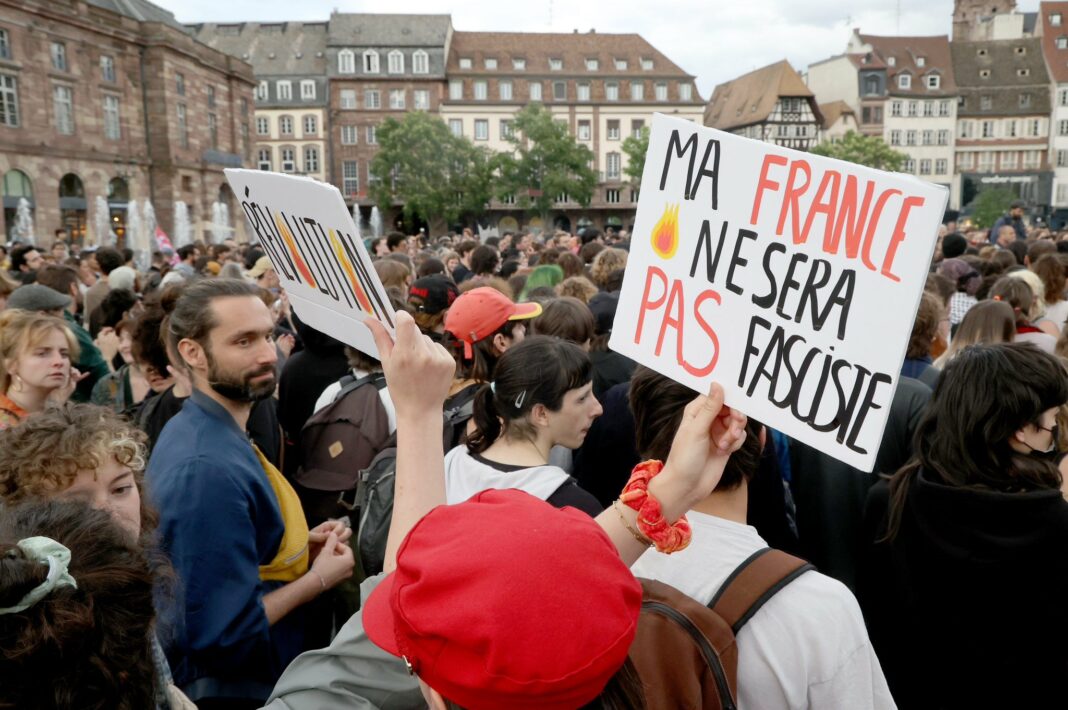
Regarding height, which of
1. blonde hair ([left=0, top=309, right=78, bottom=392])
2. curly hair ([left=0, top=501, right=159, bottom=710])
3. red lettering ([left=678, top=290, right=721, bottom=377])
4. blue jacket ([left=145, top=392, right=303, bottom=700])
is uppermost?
red lettering ([left=678, top=290, right=721, bottom=377])

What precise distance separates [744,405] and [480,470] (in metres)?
1.13

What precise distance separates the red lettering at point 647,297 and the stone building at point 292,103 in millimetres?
66818

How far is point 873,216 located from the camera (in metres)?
1.68

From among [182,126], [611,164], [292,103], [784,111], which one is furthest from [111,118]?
[784,111]

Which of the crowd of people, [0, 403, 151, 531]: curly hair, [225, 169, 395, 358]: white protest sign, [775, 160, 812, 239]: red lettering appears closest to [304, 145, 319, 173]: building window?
the crowd of people

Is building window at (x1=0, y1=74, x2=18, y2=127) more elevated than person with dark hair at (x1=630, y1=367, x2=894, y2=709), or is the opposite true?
building window at (x1=0, y1=74, x2=18, y2=127)

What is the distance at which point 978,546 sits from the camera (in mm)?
2312

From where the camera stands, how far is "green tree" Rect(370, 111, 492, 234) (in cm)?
5594

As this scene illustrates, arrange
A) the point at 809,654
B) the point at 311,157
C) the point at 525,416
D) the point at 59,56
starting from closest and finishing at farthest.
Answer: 1. the point at 809,654
2. the point at 525,416
3. the point at 59,56
4. the point at 311,157

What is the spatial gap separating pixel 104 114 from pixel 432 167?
71.6ft

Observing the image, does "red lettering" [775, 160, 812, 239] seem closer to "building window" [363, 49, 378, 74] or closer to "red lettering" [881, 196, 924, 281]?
"red lettering" [881, 196, 924, 281]

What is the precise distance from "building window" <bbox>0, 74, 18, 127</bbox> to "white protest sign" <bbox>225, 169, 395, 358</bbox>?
3768 centimetres

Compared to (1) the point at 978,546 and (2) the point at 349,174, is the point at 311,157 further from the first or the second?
(1) the point at 978,546

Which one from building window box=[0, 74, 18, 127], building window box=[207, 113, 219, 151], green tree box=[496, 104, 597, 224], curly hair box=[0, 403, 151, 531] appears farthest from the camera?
green tree box=[496, 104, 597, 224]
